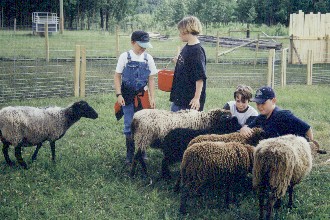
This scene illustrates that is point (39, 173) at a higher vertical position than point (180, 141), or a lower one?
lower

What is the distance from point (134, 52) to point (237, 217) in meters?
2.97

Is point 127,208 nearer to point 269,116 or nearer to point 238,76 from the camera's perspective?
point 269,116

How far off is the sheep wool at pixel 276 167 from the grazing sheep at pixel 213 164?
38 centimetres

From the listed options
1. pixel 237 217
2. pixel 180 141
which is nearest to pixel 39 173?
pixel 180 141

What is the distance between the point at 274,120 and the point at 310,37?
63.3 ft

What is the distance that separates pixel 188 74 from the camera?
6273 millimetres

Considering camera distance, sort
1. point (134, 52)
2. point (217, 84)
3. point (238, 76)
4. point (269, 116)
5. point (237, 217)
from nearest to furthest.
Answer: point (237, 217) < point (269, 116) < point (134, 52) < point (217, 84) < point (238, 76)

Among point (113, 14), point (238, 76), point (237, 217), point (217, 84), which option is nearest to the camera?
point (237, 217)

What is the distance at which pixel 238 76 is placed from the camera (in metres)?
16.4

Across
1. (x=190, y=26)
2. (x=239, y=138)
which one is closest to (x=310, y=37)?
(x=190, y=26)

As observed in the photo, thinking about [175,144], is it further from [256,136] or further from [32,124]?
[32,124]

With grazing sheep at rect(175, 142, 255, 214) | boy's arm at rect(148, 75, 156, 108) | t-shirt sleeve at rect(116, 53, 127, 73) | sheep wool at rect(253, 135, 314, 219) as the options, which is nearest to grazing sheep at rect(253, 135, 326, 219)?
sheep wool at rect(253, 135, 314, 219)

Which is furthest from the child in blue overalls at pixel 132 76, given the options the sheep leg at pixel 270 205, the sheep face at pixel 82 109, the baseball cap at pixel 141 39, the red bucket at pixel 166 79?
the sheep leg at pixel 270 205

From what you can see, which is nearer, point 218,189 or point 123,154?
point 218,189
